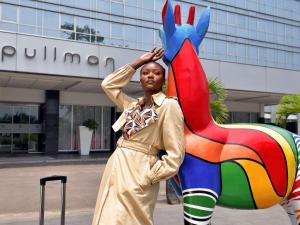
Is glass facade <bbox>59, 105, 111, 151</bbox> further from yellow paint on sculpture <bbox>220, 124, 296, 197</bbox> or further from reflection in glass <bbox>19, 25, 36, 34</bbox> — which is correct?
yellow paint on sculpture <bbox>220, 124, 296, 197</bbox>

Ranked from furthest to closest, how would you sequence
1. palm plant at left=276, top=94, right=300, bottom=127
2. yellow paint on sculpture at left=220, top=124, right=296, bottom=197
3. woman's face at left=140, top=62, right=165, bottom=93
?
palm plant at left=276, top=94, right=300, bottom=127 → yellow paint on sculpture at left=220, top=124, right=296, bottom=197 → woman's face at left=140, top=62, right=165, bottom=93

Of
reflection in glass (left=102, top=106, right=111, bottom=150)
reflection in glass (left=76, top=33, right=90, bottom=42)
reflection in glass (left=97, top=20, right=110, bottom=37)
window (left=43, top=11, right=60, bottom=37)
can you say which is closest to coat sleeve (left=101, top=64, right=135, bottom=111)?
reflection in glass (left=102, top=106, right=111, bottom=150)

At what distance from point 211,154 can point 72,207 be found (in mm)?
4892

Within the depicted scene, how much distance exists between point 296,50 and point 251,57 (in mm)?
6192

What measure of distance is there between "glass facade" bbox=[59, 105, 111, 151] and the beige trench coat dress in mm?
16593

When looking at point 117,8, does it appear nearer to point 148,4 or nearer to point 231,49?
point 148,4

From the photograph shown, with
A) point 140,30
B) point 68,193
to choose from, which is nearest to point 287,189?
point 68,193

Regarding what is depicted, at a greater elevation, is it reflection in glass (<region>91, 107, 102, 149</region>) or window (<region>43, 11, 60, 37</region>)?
window (<region>43, 11, 60, 37</region>)

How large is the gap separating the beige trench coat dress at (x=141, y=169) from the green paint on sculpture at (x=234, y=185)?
53cm

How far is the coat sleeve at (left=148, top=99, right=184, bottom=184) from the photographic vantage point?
76.4 inches

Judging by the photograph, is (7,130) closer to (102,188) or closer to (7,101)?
(7,101)

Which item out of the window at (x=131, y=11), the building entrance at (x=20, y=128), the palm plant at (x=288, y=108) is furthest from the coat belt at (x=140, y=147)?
the window at (x=131, y=11)

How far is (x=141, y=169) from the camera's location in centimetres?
198

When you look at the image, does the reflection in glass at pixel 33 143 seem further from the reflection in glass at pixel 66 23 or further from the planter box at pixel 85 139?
the reflection in glass at pixel 66 23
